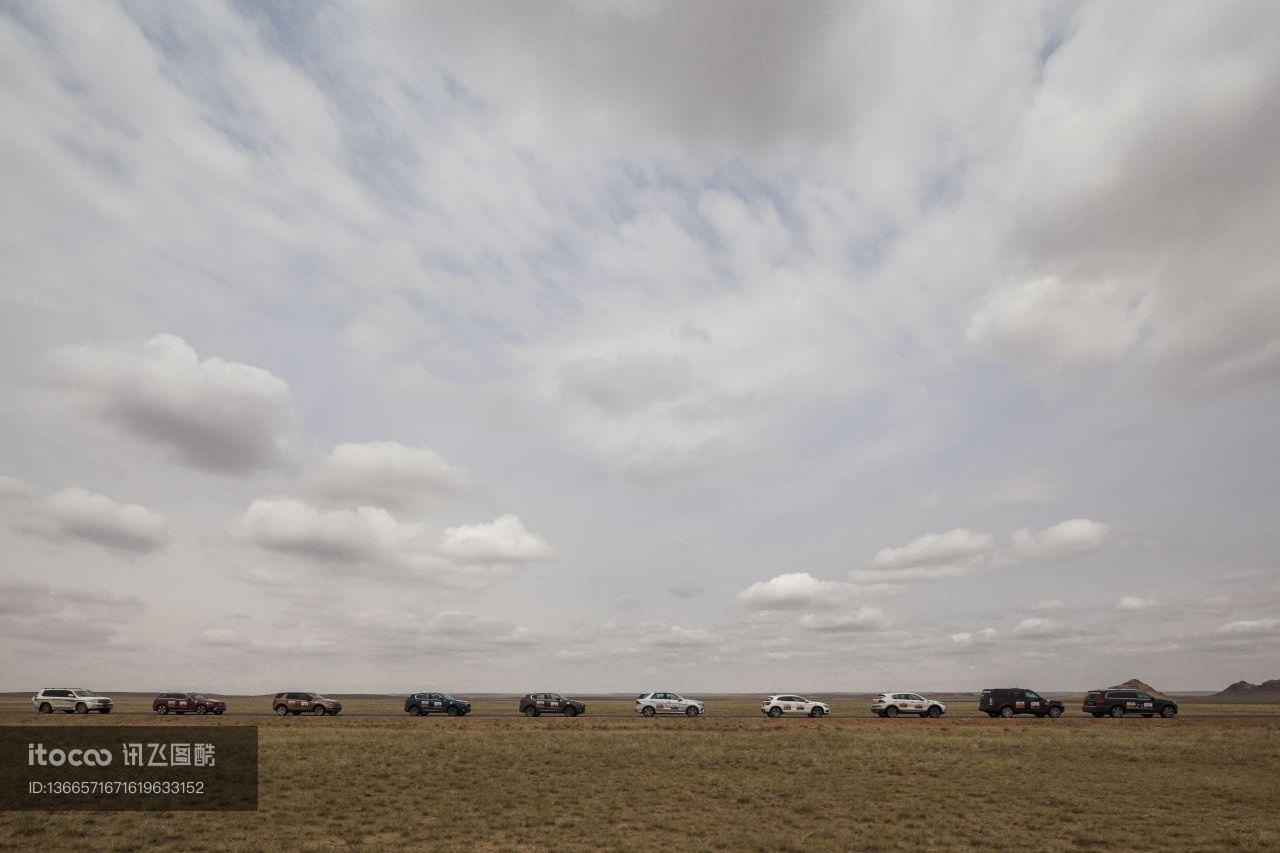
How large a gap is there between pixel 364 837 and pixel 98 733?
89.8 ft

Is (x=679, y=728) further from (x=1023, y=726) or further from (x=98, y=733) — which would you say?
(x=98, y=733)

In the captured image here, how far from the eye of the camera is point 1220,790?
24.7m

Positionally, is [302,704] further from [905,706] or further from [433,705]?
[905,706]

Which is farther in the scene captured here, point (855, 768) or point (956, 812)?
point (855, 768)

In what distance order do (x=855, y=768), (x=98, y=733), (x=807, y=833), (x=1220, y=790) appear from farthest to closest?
(x=98, y=733), (x=855, y=768), (x=1220, y=790), (x=807, y=833)

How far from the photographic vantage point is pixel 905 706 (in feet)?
172

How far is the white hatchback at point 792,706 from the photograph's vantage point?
5360 cm

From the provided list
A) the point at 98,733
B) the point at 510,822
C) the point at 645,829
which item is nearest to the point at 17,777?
the point at 98,733
